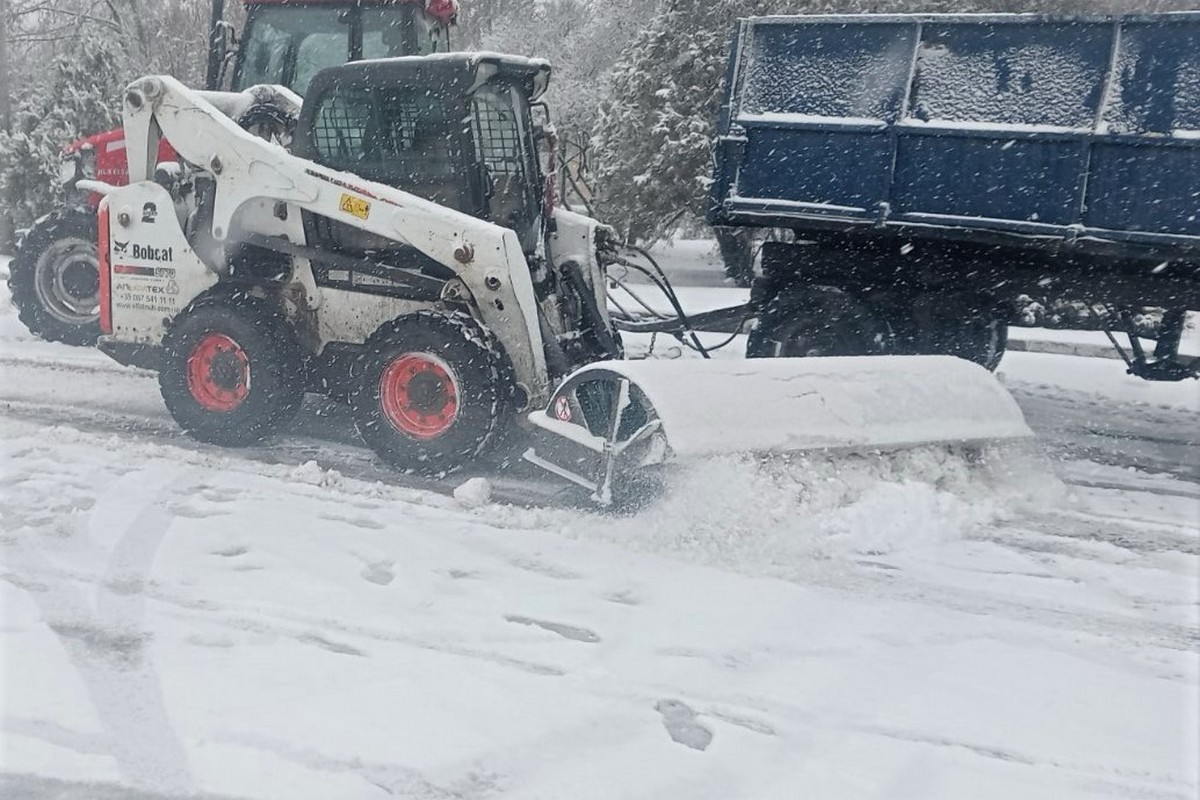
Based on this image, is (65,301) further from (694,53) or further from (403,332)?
(694,53)

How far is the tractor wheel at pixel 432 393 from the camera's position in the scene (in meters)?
5.35

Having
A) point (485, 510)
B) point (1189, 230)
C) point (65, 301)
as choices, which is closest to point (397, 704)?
point (485, 510)

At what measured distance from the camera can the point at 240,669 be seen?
3326 millimetres

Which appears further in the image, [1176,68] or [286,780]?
[1176,68]

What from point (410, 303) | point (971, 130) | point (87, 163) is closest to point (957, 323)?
point (971, 130)

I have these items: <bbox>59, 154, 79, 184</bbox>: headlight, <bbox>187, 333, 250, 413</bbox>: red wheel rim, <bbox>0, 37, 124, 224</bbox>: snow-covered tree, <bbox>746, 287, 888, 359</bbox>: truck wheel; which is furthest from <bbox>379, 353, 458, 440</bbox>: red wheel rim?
<bbox>0, 37, 124, 224</bbox>: snow-covered tree

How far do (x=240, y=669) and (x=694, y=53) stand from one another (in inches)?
655

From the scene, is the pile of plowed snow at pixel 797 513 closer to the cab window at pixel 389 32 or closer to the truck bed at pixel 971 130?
the truck bed at pixel 971 130

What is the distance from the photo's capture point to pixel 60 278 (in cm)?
864

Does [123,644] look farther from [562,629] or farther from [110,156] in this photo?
[110,156]

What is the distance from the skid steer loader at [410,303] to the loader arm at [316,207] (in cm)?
1

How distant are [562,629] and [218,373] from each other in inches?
124

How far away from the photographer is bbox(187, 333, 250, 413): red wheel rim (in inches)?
234

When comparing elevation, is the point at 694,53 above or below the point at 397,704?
above
